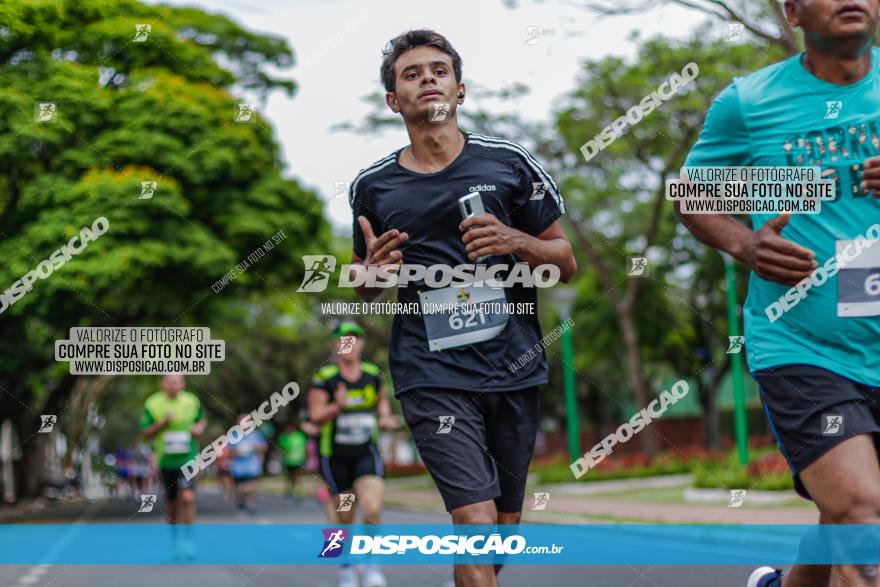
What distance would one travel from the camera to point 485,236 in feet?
15.1

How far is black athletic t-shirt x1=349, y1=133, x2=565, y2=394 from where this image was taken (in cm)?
475

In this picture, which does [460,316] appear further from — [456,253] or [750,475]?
[750,475]

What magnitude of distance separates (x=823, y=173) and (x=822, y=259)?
28 cm

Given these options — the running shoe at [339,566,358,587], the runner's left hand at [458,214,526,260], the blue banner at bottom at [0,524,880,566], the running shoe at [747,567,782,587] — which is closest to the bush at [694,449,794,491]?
the blue banner at bottom at [0,524,880,566]

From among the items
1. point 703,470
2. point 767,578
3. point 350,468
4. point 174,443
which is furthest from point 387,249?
point 703,470

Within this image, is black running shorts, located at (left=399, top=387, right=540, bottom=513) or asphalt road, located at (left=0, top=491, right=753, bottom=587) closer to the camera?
black running shorts, located at (left=399, top=387, right=540, bottom=513)

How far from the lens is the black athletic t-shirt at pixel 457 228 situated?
475cm

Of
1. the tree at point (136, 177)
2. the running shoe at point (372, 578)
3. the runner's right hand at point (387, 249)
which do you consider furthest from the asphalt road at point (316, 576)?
the tree at point (136, 177)

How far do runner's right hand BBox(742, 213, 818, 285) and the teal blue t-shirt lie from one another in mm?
121

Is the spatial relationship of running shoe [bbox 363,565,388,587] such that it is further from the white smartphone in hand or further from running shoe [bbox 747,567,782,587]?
the white smartphone in hand

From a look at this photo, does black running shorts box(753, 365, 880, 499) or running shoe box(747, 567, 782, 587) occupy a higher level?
black running shorts box(753, 365, 880, 499)

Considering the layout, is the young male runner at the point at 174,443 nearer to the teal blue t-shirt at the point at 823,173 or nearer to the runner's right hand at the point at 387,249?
the runner's right hand at the point at 387,249

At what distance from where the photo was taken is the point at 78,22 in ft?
53.2

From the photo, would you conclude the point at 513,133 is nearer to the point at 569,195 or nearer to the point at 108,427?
the point at 569,195
